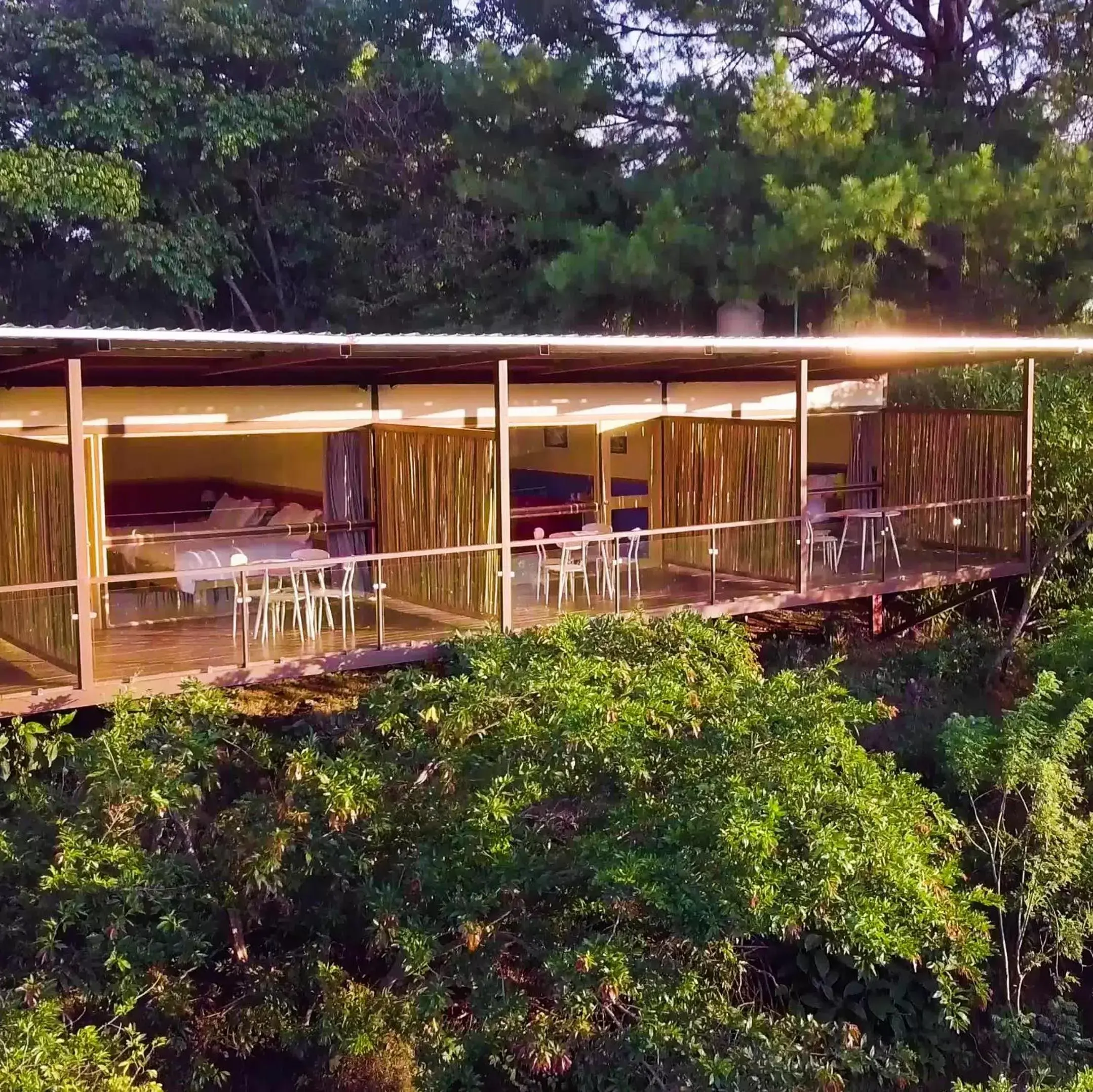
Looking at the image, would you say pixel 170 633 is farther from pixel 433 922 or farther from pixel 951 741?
pixel 951 741

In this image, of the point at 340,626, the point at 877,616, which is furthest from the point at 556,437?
the point at 340,626

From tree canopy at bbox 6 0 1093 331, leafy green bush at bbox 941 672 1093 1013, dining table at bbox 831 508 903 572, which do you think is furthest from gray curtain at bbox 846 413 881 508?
leafy green bush at bbox 941 672 1093 1013

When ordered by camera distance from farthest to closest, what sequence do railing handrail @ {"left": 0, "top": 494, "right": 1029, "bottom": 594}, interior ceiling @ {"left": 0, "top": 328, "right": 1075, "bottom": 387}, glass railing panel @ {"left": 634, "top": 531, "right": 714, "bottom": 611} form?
1. glass railing panel @ {"left": 634, "top": 531, "right": 714, "bottom": 611}
2. railing handrail @ {"left": 0, "top": 494, "right": 1029, "bottom": 594}
3. interior ceiling @ {"left": 0, "top": 328, "right": 1075, "bottom": 387}

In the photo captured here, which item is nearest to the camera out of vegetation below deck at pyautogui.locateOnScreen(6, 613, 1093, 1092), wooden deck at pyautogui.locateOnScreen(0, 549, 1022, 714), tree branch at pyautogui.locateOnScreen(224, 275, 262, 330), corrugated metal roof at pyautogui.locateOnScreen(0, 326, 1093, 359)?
vegetation below deck at pyautogui.locateOnScreen(6, 613, 1093, 1092)

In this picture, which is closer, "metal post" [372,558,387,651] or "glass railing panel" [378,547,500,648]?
"metal post" [372,558,387,651]

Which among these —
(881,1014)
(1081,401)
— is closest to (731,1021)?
(881,1014)

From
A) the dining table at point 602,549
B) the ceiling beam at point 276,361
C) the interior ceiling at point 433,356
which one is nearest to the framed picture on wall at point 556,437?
the interior ceiling at point 433,356

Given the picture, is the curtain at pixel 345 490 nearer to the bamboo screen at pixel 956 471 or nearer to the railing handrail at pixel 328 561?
the railing handrail at pixel 328 561

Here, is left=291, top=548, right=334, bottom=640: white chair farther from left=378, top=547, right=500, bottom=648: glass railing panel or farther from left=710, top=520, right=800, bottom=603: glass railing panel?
left=710, top=520, right=800, bottom=603: glass railing panel
